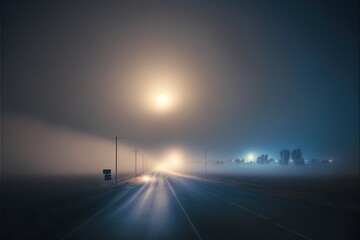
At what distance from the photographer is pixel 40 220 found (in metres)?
21.2

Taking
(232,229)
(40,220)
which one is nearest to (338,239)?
(232,229)

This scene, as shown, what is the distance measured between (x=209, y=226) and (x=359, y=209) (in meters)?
14.6

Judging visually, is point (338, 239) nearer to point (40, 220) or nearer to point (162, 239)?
point (162, 239)

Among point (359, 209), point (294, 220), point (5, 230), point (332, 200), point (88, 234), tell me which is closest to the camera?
point (88, 234)

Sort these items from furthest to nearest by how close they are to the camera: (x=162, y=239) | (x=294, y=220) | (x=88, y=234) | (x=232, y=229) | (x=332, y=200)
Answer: (x=332, y=200), (x=294, y=220), (x=232, y=229), (x=88, y=234), (x=162, y=239)

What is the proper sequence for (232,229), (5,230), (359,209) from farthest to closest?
(359,209)
(5,230)
(232,229)

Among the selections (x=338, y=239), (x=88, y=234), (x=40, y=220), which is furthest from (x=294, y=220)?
(x=40, y=220)

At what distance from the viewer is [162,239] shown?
14914 mm

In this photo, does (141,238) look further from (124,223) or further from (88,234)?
(124,223)

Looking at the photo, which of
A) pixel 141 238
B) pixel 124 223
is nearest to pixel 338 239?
pixel 141 238

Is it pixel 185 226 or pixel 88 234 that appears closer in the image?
pixel 88 234

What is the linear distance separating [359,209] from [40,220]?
23769 mm

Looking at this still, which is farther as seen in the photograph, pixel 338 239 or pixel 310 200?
pixel 310 200

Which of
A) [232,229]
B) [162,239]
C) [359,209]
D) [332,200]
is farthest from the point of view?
[332,200]
